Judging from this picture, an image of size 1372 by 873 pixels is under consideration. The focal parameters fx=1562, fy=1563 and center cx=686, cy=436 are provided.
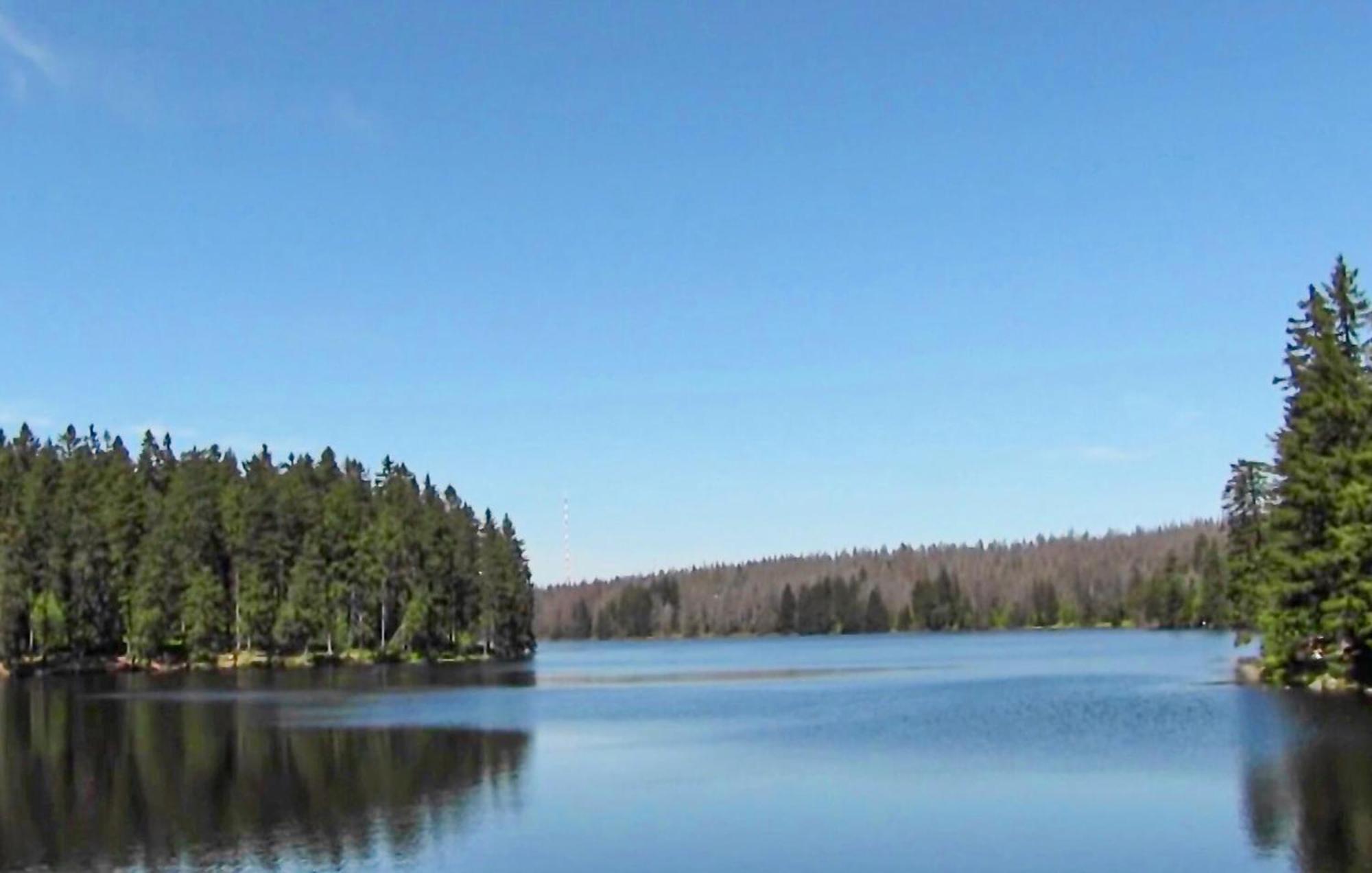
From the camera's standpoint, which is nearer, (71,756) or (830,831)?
(830,831)

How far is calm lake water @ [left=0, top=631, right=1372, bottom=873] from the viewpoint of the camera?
30.2m

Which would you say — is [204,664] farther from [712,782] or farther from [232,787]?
[712,782]

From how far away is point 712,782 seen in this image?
4097 cm

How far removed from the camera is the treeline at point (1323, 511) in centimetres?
5972

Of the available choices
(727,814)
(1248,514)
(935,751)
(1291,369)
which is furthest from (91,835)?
(1248,514)

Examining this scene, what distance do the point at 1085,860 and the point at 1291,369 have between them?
48825 millimetres

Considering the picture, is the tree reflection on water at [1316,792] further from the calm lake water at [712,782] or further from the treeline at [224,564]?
the treeline at [224,564]

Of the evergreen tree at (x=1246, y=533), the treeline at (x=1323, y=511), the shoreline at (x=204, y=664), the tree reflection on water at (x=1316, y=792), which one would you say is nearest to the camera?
the tree reflection on water at (x=1316, y=792)

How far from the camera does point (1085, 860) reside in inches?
1108

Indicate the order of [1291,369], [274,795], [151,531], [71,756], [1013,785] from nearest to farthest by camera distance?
[1013,785]
[274,795]
[71,756]
[1291,369]
[151,531]

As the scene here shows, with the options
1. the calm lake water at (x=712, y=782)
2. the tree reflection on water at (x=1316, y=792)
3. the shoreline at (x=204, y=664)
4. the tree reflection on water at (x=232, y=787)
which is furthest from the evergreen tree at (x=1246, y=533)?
the shoreline at (x=204, y=664)

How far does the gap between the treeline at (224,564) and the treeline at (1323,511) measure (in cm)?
8640

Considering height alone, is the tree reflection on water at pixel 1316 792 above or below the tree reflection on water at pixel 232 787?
below

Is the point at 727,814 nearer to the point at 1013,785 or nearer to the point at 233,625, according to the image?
the point at 1013,785
